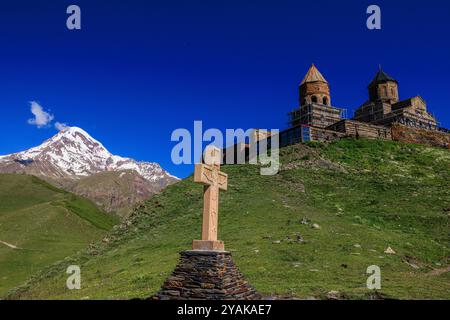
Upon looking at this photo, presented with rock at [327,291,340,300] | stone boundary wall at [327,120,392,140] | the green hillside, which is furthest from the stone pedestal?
stone boundary wall at [327,120,392,140]

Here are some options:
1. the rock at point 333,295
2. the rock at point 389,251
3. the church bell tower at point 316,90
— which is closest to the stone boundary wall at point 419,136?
the church bell tower at point 316,90

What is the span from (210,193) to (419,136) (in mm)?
48375

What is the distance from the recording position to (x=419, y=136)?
52.8m

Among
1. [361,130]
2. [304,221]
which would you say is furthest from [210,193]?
[361,130]

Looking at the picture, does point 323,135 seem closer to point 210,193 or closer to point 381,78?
point 381,78

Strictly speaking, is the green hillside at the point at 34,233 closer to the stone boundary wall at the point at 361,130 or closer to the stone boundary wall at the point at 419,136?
the stone boundary wall at the point at 361,130

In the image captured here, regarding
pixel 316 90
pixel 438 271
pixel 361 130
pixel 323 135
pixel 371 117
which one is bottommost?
pixel 438 271

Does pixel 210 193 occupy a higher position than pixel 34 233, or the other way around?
pixel 210 193

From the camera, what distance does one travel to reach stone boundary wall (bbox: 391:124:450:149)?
51.7 metres

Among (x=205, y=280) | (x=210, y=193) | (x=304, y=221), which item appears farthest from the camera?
(x=304, y=221)

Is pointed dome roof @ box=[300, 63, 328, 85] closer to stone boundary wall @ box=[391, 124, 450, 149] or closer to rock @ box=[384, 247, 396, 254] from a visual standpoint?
stone boundary wall @ box=[391, 124, 450, 149]

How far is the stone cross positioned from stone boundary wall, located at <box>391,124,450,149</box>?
44399 mm

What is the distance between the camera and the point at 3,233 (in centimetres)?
6838
